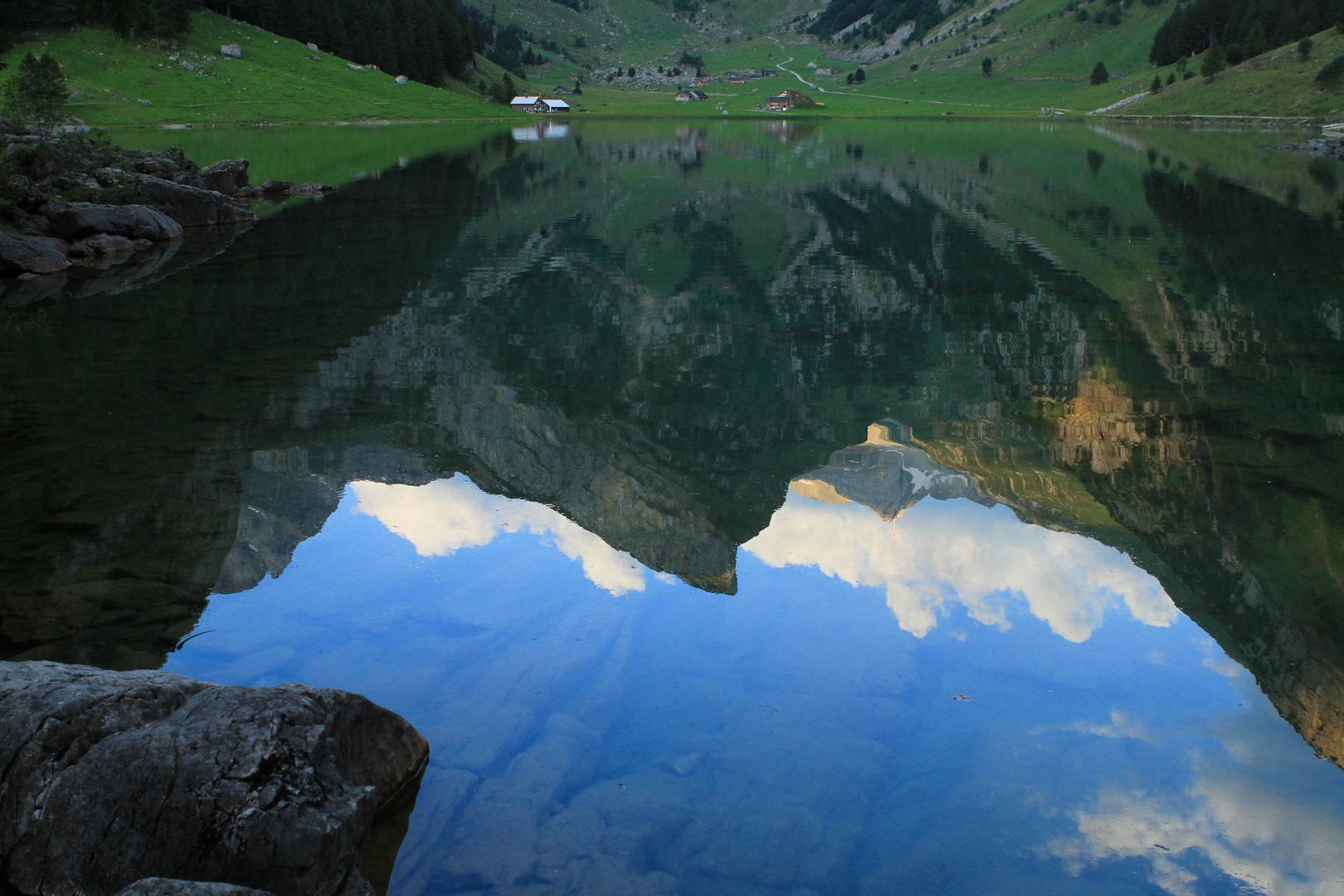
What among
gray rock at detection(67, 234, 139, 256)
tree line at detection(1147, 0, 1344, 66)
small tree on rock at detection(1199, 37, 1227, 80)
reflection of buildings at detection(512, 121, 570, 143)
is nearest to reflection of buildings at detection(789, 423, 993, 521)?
gray rock at detection(67, 234, 139, 256)

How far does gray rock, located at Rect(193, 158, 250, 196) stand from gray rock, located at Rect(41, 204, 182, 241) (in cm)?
748

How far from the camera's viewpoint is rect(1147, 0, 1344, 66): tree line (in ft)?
381

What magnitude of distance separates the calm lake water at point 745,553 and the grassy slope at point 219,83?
75298mm

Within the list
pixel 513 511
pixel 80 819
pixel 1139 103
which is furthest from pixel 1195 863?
pixel 1139 103

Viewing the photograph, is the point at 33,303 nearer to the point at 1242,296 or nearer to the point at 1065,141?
the point at 1242,296

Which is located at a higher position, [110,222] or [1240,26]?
[1240,26]

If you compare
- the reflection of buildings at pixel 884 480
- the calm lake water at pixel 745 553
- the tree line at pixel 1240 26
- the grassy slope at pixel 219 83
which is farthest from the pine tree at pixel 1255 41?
the reflection of buildings at pixel 884 480

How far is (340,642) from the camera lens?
813cm

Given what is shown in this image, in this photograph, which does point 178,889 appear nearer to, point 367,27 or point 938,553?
point 938,553

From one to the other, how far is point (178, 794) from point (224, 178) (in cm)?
3874

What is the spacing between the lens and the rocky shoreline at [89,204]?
24.5 meters

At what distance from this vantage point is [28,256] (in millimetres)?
24141

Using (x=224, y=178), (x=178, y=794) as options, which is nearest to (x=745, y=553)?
(x=178, y=794)

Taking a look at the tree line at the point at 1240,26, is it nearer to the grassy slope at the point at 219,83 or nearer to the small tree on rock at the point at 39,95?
the grassy slope at the point at 219,83
